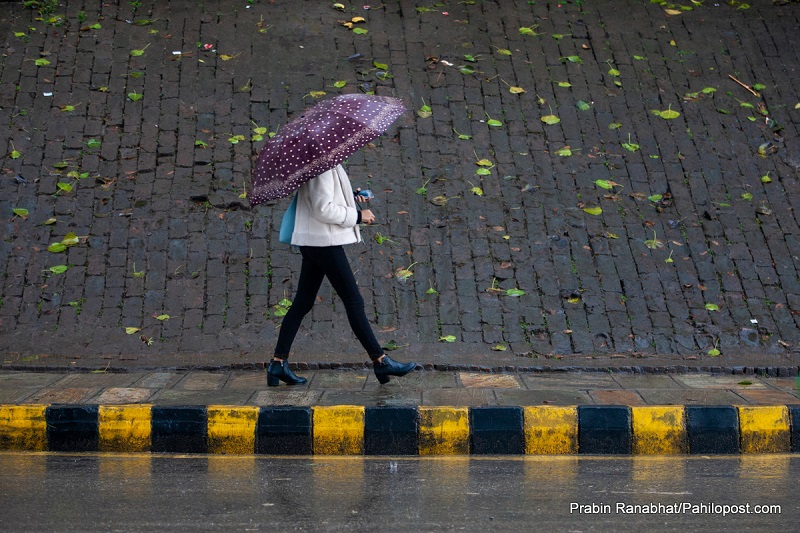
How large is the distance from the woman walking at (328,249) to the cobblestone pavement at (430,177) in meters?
0.83

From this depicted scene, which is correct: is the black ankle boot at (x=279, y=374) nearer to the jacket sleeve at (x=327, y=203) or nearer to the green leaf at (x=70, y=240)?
the jacket sleeve at (x=327, y=203)

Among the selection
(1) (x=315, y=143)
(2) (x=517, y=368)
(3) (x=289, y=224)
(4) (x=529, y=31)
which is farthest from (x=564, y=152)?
(1) (x=315, y=143)

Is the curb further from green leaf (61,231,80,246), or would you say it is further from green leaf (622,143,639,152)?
green leaf (622,143,639,152)

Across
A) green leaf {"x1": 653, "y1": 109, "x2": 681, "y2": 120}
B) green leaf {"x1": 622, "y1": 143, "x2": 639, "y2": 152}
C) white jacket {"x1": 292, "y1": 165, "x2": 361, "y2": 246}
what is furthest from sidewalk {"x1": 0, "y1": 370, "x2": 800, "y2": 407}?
green leaf {"x1": 653, "y1": 109, "x2": 681, "y2": 120}

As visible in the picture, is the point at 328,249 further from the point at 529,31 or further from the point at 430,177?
the point at 529,31

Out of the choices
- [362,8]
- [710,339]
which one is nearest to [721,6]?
[362,8]

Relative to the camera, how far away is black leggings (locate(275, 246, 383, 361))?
5.18 metres

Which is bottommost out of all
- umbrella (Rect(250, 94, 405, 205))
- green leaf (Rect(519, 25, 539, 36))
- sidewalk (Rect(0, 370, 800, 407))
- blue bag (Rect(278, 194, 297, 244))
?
sidewalk (Rect(0, 370, 800, 407))

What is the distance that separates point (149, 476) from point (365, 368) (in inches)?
75.1

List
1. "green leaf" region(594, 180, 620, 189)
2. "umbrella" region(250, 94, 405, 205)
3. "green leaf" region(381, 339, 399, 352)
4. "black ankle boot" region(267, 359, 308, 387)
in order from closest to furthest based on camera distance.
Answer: "umbrella" region(250, 94, 405, 205) → "black ankle boot" region(267, 359, 308, 387) → "green leaf" region(381, 339, 399, 352) → "green leaf" region(594, 180, 620, 189)

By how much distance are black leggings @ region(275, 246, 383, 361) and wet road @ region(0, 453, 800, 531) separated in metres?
0.75

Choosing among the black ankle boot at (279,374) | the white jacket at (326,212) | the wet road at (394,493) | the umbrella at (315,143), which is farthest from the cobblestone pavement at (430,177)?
the umbrella at (315,143)

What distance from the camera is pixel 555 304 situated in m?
6.65

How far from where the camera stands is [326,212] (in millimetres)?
5004
